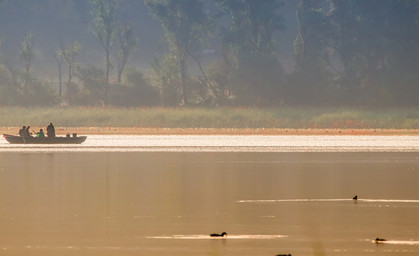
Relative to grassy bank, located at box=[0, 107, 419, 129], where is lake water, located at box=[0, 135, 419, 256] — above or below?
below

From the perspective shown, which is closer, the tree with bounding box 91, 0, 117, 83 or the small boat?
the small boat

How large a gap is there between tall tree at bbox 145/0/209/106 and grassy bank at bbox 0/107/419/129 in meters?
12.1

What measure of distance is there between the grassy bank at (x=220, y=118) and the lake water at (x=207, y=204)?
45.3m

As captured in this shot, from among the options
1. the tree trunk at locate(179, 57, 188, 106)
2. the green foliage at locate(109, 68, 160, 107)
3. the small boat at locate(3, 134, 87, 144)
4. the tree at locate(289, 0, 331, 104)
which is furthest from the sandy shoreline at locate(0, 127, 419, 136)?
the small boat at locate(3, 134, 87, 144)

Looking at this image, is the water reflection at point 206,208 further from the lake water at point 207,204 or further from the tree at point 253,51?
the tree at point 253,51

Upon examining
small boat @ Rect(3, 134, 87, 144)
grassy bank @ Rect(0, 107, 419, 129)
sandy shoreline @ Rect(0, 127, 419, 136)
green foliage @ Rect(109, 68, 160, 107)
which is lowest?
small boat @ Rect(3, 134, 87, 144)

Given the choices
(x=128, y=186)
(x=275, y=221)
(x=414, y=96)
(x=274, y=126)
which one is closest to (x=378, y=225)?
(x=275, y=221)

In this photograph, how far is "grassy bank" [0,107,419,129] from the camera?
344 feet

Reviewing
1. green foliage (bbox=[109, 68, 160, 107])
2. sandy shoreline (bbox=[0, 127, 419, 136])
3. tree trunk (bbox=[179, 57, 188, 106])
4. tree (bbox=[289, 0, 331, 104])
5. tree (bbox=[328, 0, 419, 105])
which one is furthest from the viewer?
green foliage (bbox=[109, 68, 160, 107])

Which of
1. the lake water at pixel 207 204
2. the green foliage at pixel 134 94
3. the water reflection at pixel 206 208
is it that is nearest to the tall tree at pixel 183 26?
the green foliage at pixel 134 94

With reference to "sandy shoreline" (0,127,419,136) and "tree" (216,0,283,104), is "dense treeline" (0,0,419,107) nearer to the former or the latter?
"tree" (216,0,283,104)

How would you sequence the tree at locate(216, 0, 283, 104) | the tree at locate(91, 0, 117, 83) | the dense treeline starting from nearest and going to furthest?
the dense treeline, the tree at locate(216, 0, 283, 104), the tree at locate(91, 0, 117, 83)

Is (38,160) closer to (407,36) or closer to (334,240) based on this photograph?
(334,240)

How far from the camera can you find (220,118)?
359 ft
